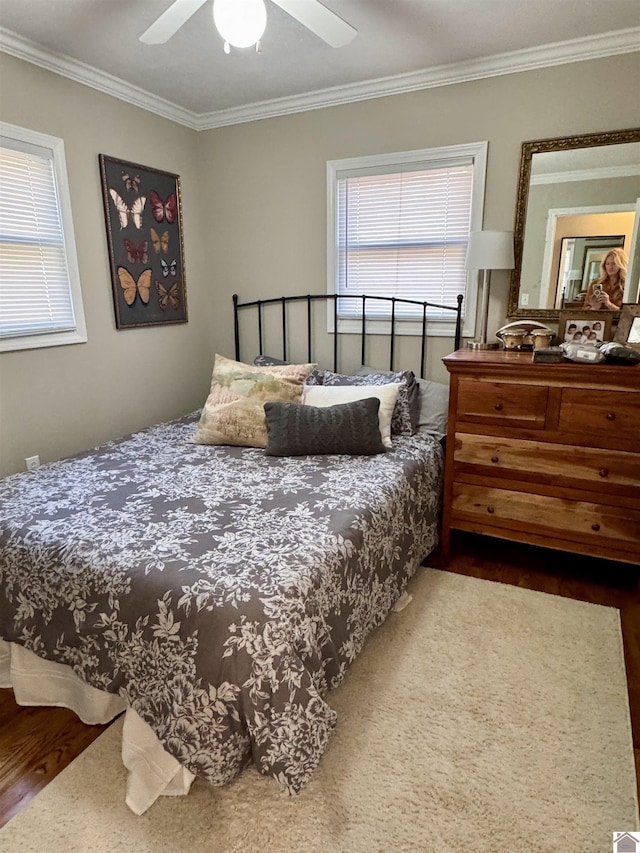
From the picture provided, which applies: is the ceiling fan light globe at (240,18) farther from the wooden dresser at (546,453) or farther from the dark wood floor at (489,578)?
the dark wood floor at (489,578)

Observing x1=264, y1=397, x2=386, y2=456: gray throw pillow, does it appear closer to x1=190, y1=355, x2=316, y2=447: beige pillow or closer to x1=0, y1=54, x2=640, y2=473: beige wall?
x1=190, y1=355, x2=316, y2=447: beige pillow

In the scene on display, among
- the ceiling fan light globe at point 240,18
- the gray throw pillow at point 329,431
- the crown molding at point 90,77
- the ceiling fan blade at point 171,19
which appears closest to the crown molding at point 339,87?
the crown molding at point 90,77

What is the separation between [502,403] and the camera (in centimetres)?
241

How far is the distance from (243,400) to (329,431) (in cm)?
51

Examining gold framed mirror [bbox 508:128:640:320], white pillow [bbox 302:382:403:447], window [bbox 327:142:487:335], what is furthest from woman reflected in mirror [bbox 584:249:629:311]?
white pillow [bbox 302:382:403:447]

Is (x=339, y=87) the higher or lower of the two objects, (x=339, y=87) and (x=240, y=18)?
→ the higher

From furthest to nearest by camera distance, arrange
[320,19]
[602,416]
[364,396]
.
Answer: [364,396] < [602,416] < [320,19]

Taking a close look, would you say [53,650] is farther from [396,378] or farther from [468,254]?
[468,254]

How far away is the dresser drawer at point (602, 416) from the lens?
2176 mm

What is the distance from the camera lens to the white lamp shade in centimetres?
262

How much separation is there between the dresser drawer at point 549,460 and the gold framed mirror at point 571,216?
0.80 m

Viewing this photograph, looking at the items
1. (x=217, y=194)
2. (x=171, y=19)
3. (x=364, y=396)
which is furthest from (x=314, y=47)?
(x=364, y=396)

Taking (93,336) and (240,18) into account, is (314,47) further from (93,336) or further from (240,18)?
(93,336)

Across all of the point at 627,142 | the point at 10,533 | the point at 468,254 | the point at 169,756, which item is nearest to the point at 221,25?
the point at 468,254
